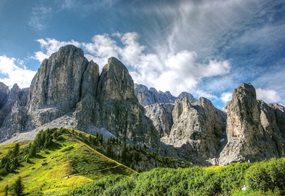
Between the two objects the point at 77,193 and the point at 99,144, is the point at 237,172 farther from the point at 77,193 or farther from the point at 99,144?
the point at 99,144

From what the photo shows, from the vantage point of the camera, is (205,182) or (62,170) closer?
(205,182)

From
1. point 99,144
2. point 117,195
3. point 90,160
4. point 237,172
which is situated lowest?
point 117,195

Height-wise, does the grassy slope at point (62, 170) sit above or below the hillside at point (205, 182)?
above

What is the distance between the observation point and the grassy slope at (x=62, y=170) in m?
81.2

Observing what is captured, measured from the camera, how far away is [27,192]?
77.8m

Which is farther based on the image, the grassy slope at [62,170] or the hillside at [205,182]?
the grassy slope at [62,170]

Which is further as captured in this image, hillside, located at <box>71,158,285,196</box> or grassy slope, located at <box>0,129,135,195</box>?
grassy slope, located at <box>0,129,135,195</box>

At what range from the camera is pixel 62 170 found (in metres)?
94.9

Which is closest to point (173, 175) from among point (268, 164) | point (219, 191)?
point (219, 191)

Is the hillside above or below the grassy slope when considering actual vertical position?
below

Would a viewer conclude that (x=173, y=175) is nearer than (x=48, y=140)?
Yes

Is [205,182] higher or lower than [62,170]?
lower

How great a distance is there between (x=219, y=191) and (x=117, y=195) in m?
22.3

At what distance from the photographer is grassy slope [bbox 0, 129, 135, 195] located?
266 feet
